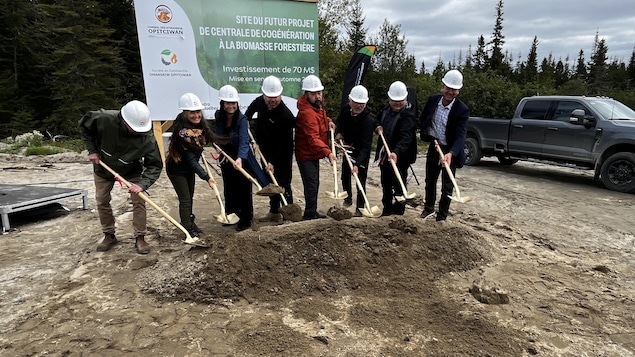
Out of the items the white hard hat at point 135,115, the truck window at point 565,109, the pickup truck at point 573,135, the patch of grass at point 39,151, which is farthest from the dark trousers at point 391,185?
the patch of grass at point 39,151

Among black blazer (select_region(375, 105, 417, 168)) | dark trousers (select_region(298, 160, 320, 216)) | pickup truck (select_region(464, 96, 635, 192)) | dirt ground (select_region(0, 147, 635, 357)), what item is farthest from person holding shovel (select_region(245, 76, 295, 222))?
pickup truck (select_region(464, 96, 635, 192))

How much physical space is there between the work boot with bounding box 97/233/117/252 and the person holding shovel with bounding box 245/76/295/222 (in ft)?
6.58

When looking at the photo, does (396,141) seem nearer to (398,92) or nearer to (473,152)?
(398,92)

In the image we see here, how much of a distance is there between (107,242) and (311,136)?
2.72 metres

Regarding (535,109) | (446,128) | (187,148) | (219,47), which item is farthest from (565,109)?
(187,148)

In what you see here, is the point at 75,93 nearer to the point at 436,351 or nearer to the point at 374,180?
the point at 374,180

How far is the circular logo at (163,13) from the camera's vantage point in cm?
693

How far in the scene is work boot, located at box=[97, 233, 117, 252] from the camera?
4.53 meters

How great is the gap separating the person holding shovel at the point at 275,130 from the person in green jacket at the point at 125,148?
1363 millimetres

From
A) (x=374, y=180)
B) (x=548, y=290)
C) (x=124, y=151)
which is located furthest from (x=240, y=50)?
(x=548, y=290)

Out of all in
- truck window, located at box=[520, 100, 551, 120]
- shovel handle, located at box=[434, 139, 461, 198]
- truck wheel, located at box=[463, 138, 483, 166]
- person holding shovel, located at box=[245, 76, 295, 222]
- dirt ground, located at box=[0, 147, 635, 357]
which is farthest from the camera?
truck wheel, located at box=[463, 138, 483, 166]

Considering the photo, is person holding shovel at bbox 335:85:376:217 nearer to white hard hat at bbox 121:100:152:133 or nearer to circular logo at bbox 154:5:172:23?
white hard hat at bbox 121:100:152:133

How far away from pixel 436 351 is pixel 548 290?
1.65 meters

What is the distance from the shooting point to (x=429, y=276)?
12.7 ft
